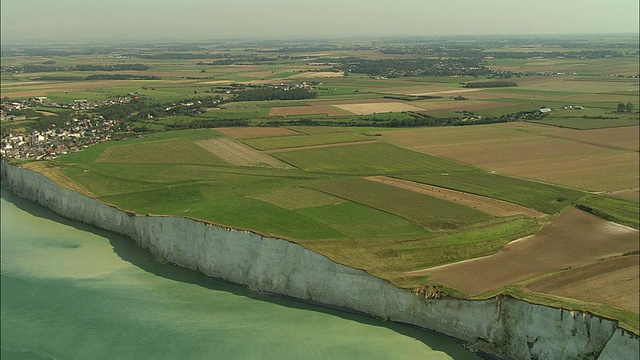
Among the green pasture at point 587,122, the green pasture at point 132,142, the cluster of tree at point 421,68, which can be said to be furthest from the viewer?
the cluster of tree at point 421,68

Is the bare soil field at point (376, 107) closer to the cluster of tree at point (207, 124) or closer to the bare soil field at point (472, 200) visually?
the cluster of tree at point (207, 124)

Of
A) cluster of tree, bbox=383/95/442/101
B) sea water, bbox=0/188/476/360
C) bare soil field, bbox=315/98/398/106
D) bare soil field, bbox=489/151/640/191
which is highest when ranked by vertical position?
cluster of tree, bbox=383/95/442/101

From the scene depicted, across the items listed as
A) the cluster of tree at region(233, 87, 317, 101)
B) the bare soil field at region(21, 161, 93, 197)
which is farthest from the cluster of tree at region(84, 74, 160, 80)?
the bare soil field at region(21, 161, 93, 197)

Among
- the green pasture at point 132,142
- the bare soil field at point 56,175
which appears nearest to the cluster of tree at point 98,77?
the green pasture at point 132,142

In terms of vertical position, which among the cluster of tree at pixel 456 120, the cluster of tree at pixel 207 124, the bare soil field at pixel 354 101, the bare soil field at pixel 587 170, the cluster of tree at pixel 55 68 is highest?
the cluster of tree at pixel 55 68

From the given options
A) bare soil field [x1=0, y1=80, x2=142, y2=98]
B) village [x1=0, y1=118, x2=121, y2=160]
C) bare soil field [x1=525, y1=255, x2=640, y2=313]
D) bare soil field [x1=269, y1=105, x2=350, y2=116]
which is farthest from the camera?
bare soil field [x1=0, y1=80, x2=142, y2=98]

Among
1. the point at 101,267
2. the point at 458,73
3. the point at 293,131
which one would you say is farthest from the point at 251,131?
the point at 458,73

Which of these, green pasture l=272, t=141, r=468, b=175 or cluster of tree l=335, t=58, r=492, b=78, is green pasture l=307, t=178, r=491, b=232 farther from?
cluster of tree l=335, t=58, r=492, b=78

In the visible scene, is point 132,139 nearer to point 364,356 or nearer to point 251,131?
point 251,131
